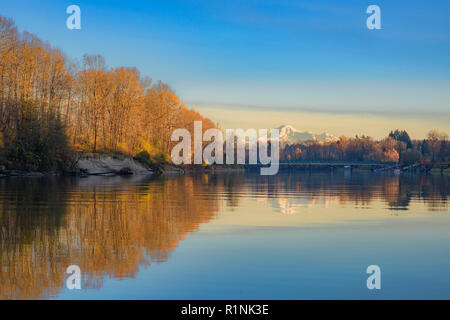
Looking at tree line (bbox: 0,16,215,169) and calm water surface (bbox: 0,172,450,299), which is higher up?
tree line (bbox: 0,16,215,169)

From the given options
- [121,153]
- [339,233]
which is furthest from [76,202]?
[121,153]

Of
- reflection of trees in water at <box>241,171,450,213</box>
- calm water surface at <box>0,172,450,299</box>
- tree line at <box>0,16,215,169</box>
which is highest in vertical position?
tree line at <box>0,16,215,169</box>

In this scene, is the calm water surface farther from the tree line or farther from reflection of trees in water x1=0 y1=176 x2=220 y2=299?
the tree line

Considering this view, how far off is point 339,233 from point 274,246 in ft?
11.9

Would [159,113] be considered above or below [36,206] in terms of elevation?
above

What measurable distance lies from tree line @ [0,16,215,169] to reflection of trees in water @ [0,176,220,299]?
44.8 meters

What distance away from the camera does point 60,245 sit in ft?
42.0

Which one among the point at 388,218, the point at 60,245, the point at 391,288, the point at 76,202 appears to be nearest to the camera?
the point at 391,288

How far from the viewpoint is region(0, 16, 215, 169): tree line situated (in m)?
66.4

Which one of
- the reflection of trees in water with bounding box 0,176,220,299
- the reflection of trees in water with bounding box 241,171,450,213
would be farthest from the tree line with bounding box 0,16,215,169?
the reflection of trees in water with bounding box 0,176,220,299

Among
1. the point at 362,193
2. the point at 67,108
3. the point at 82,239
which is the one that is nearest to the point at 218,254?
the point at 82,239

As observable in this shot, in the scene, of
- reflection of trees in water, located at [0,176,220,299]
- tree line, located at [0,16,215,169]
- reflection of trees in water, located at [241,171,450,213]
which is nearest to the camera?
reflection of trees in water, located at [0,176,220,299]

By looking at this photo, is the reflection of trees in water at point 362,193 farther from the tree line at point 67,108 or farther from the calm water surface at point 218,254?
the tree line at point 67,108
